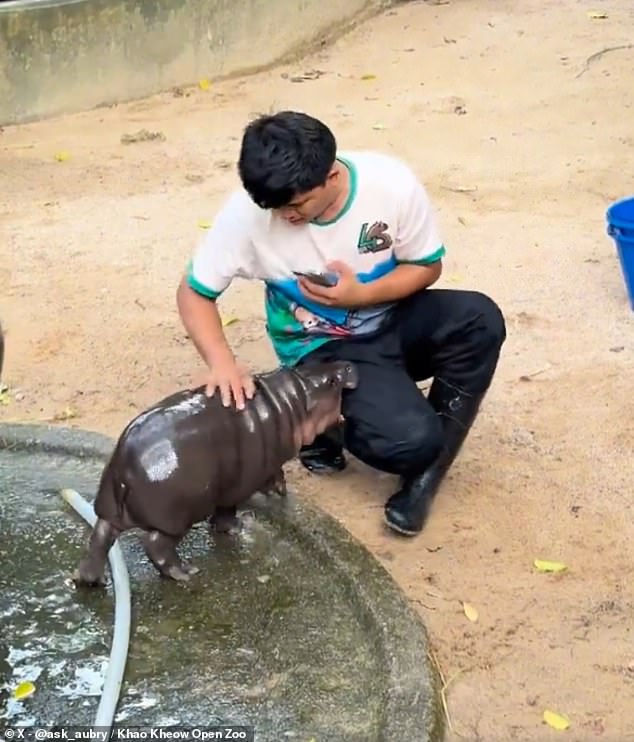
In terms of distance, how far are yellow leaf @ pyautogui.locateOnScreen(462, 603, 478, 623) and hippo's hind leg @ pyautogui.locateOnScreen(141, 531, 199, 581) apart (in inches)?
25.9

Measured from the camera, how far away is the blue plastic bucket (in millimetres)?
4219

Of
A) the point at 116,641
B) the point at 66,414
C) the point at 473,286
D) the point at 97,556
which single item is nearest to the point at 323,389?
the point at 97,556

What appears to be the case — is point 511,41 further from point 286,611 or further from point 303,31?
point 286,611

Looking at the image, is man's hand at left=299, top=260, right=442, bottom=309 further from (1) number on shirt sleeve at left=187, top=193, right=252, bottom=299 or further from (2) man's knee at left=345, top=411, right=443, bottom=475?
(2) man's knee at left=345, top=411, right=443, bottom=475

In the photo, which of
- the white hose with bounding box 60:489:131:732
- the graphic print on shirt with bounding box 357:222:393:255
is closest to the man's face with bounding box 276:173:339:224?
the graphic print on shirt with bounding box 357:222:393:255

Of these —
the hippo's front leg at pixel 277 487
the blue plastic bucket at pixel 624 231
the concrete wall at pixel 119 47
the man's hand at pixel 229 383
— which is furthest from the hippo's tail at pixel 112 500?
the concrete wall at pixel 119 47

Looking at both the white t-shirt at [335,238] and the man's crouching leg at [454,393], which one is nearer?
the white t-shirt at [335,238]

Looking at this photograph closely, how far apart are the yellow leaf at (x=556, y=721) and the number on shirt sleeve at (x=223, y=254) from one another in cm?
127

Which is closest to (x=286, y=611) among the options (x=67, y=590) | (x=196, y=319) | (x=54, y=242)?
(x=67, y=590)

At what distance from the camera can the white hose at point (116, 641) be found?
99.2 inches

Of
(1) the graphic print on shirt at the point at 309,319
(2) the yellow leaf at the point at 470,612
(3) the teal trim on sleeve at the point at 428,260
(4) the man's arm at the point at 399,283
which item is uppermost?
(3) the teal trim on sleeve at the point at 428,260

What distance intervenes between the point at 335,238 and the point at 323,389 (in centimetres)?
37

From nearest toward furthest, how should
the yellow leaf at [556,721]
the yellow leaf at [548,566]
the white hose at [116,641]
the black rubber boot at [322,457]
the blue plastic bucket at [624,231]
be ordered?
the white hose at [116,641] < the yellow leaf at [556,721] < the yellow leaf at [548,566] < the black rubber boot at [322,457] < the blue plastic bucket at [624,231]

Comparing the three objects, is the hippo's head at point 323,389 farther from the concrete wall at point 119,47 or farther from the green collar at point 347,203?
the concrete wall at point 119,47
